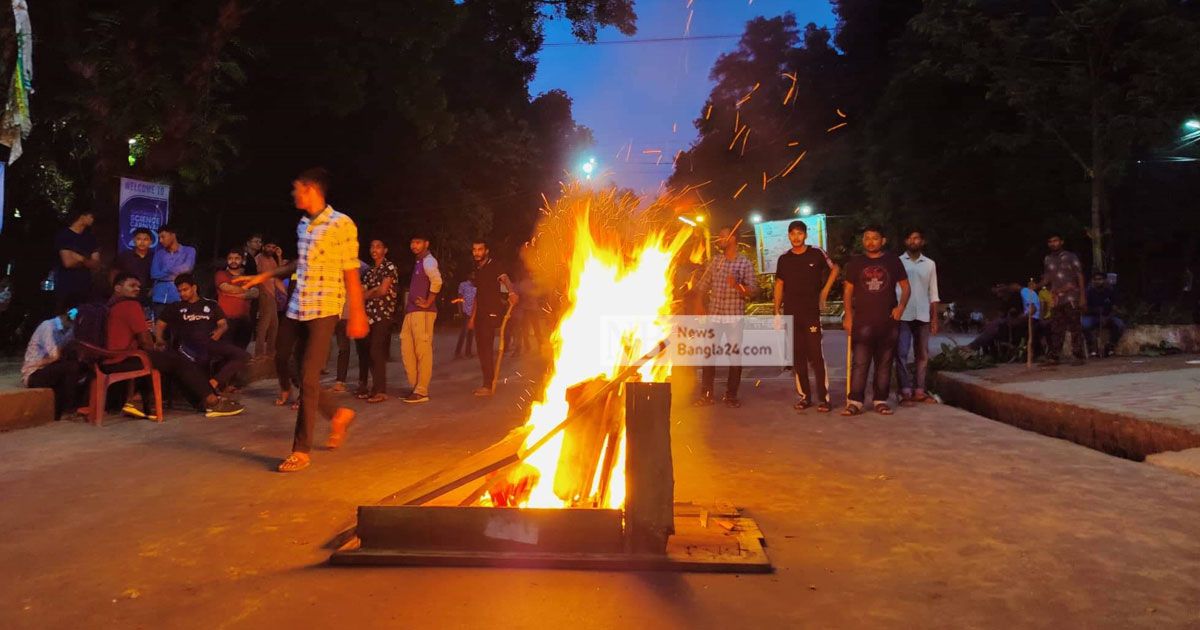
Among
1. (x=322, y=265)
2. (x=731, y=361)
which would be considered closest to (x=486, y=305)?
(x=731, y=361)

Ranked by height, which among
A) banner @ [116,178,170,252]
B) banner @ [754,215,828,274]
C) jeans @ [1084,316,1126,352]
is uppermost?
banner @ [754,215,828,274]

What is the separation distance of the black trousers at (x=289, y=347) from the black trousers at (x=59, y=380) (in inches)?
83.1

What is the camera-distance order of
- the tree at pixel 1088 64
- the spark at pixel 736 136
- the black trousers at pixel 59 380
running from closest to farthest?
the black trousers at pixel 59 380
the tree at pixel 1088 64
the spark at pixel 736 136

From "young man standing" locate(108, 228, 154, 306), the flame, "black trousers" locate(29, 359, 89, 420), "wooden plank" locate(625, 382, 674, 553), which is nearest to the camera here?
"wooden plank" locate(625, 382, 674, 553)

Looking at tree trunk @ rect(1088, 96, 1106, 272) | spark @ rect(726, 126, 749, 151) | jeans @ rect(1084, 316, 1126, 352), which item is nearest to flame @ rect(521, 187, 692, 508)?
jeans @ rect(1084, 316, 1126, 352)

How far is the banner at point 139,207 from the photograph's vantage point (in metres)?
12.9

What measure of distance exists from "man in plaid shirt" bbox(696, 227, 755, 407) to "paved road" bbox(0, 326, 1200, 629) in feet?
7.29

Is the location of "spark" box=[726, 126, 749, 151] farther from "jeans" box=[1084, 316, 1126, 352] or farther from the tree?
"jeans" box=[1084, 316, 1126, 352]

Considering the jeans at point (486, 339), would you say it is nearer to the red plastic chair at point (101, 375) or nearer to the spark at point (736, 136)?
the red plastic chair at point (101, 375)

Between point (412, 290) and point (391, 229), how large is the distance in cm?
1915

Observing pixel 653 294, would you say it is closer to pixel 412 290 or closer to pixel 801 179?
pixel 412 290

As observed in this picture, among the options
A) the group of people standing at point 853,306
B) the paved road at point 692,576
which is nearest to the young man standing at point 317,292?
the paved road at point 692,576

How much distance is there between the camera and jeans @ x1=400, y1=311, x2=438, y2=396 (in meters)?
10.3

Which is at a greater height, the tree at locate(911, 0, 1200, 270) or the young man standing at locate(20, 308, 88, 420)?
the tree at locate(911, 0, 1200, 270)
